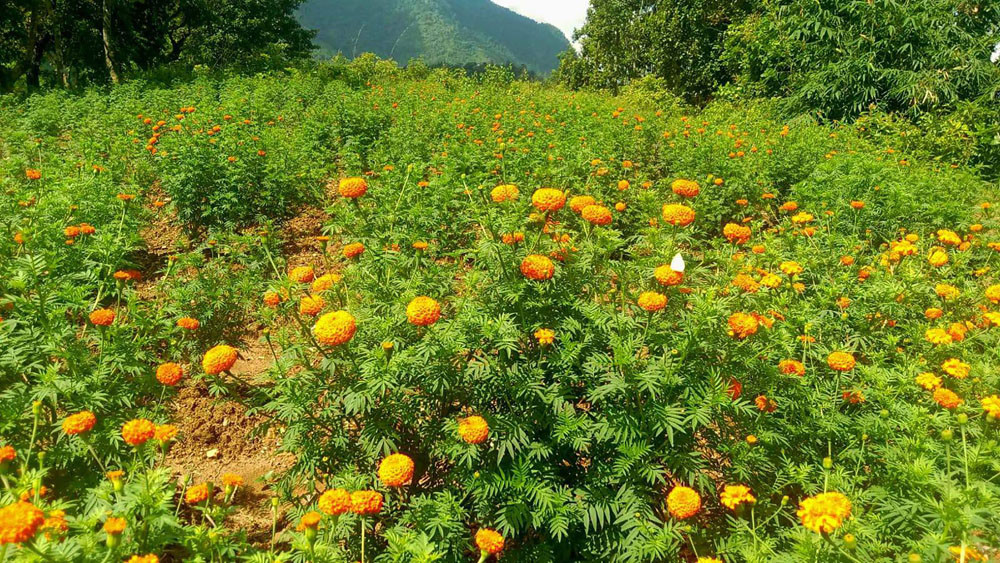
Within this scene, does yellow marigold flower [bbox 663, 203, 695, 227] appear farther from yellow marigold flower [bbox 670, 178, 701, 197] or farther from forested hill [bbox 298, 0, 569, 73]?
forested hill [bbox 298, 0, 569, 73]

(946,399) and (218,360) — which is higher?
(946,399)

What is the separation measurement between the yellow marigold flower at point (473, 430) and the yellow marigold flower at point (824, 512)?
855 mm

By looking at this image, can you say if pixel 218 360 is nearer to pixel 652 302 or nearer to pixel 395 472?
pixel 395 472

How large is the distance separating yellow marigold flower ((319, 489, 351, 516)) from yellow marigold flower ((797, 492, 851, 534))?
46.9 inches

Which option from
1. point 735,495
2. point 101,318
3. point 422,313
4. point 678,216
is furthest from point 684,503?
point 101,318

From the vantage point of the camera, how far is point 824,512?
1.24 meters

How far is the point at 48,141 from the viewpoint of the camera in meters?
5.58

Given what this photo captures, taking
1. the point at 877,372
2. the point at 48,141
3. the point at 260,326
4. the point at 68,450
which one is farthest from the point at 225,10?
the point at 877,372

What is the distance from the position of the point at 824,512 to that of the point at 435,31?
52.8 m

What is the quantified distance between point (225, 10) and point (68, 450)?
20322 mm

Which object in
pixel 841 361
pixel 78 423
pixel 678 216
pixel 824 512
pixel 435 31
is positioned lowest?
pixel 78 423

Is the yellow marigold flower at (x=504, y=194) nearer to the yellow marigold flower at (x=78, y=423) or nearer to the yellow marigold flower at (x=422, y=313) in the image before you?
the yellow marigold flower at (x=422, y=313)

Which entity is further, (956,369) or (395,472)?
(956,369)

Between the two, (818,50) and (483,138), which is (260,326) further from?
(818,50)
